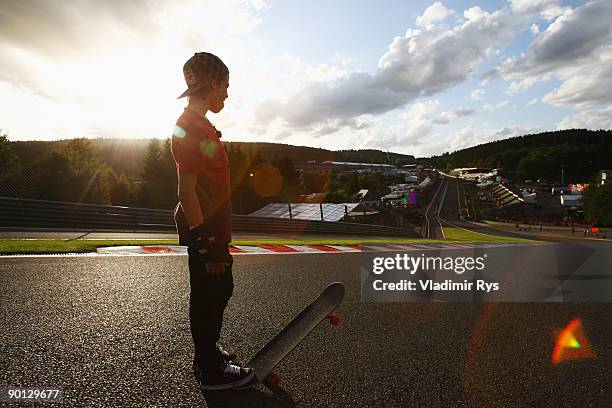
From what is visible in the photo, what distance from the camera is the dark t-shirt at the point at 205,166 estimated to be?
2.57 m

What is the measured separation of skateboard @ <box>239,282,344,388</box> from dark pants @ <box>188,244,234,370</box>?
0.27 m

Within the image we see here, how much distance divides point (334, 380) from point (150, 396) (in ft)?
3.78

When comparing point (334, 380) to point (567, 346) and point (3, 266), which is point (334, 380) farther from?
point (3, 266)

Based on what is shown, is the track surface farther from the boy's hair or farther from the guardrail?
the guardrail

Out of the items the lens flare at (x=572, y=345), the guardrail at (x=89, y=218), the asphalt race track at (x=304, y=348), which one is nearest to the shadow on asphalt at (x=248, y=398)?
the asphalt race track at (x=304, y=348)

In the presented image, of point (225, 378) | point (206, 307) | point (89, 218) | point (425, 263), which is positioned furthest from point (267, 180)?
point (225, 378)

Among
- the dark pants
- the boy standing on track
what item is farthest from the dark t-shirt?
the dark pants

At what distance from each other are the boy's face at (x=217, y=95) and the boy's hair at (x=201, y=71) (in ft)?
0.12

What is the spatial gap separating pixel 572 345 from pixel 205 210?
3214 millimetres

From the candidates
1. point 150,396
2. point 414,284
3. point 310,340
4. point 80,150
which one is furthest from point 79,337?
point 80,150

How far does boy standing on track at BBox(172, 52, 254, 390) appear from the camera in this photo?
257 centimetres

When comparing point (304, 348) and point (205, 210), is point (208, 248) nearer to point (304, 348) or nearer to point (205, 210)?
point (205, 210)

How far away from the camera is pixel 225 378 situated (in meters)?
2.69

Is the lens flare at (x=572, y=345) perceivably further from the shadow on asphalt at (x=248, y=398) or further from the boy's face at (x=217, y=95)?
the boy's face at (x=217, y=95)
